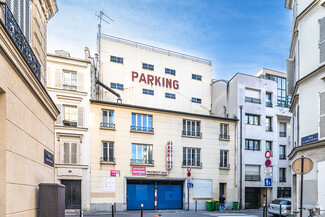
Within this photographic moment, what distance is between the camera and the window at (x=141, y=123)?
67.9 ft

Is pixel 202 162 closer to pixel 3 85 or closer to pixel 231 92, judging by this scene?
pixel 231 92

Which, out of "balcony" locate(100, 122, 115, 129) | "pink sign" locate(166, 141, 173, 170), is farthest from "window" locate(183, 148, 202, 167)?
"balcony" locate(100, 122, 115, 129)

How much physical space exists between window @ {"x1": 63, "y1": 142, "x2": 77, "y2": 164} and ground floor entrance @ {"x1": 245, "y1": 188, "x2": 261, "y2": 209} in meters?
15.6

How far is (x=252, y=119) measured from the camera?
82.1 feet

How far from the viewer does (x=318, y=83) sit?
10180 millimetres

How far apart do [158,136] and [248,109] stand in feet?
31.1

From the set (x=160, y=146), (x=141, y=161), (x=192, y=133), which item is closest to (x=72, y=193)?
(x=141, y=161)

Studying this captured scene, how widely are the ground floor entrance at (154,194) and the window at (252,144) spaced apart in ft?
24.2

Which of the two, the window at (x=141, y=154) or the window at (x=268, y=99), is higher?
the window at (x=268, y=99)

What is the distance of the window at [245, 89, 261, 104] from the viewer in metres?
25.2

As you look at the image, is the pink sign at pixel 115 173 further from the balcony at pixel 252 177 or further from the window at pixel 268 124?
the window at pixel 268 124

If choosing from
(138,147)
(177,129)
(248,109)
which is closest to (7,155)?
(138,147)

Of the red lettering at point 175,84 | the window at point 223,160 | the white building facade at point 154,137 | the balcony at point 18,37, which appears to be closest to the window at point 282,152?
the white building facade at point 154,137

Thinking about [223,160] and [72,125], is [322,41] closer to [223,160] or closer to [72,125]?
[223,160]
